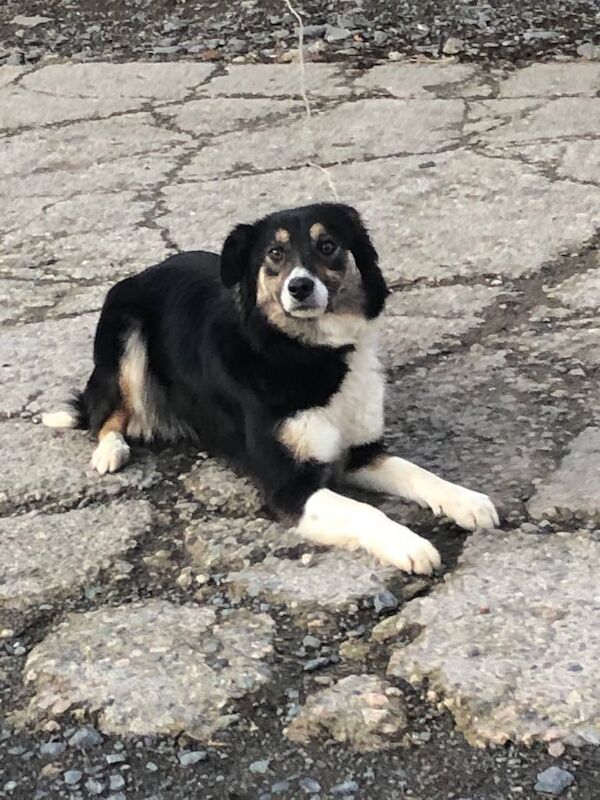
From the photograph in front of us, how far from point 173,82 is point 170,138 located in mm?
1159

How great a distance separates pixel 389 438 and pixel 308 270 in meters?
0.64

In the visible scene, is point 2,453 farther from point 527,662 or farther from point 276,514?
point 527,662

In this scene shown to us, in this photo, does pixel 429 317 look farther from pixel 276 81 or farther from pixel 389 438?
pixel 276 81

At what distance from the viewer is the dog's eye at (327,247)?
3.42m

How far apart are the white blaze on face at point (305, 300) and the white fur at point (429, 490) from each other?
47 centimetres

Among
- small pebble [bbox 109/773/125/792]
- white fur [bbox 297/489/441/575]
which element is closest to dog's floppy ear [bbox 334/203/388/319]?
white fur [bbox 297/489/441/575]

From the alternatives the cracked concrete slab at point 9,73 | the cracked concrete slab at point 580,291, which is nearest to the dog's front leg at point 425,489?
the cracked concrete slab at point 580,291

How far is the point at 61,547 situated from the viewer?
3.19m

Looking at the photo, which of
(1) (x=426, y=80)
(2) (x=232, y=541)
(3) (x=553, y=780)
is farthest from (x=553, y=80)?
(3) (x=553, y=780)

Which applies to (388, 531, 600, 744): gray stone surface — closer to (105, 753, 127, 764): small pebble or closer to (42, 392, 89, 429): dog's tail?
(105, 753, 127, 764): small pebble

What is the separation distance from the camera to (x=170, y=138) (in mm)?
6793

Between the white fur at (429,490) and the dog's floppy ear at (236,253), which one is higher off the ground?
the dog's floppy ear at (236,253)

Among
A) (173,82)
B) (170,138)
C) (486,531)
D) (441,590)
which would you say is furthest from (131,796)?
(173,82)

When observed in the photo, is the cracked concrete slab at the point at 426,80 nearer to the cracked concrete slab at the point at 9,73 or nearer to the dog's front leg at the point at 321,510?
the cracked concrete slab at the point at 9,73
